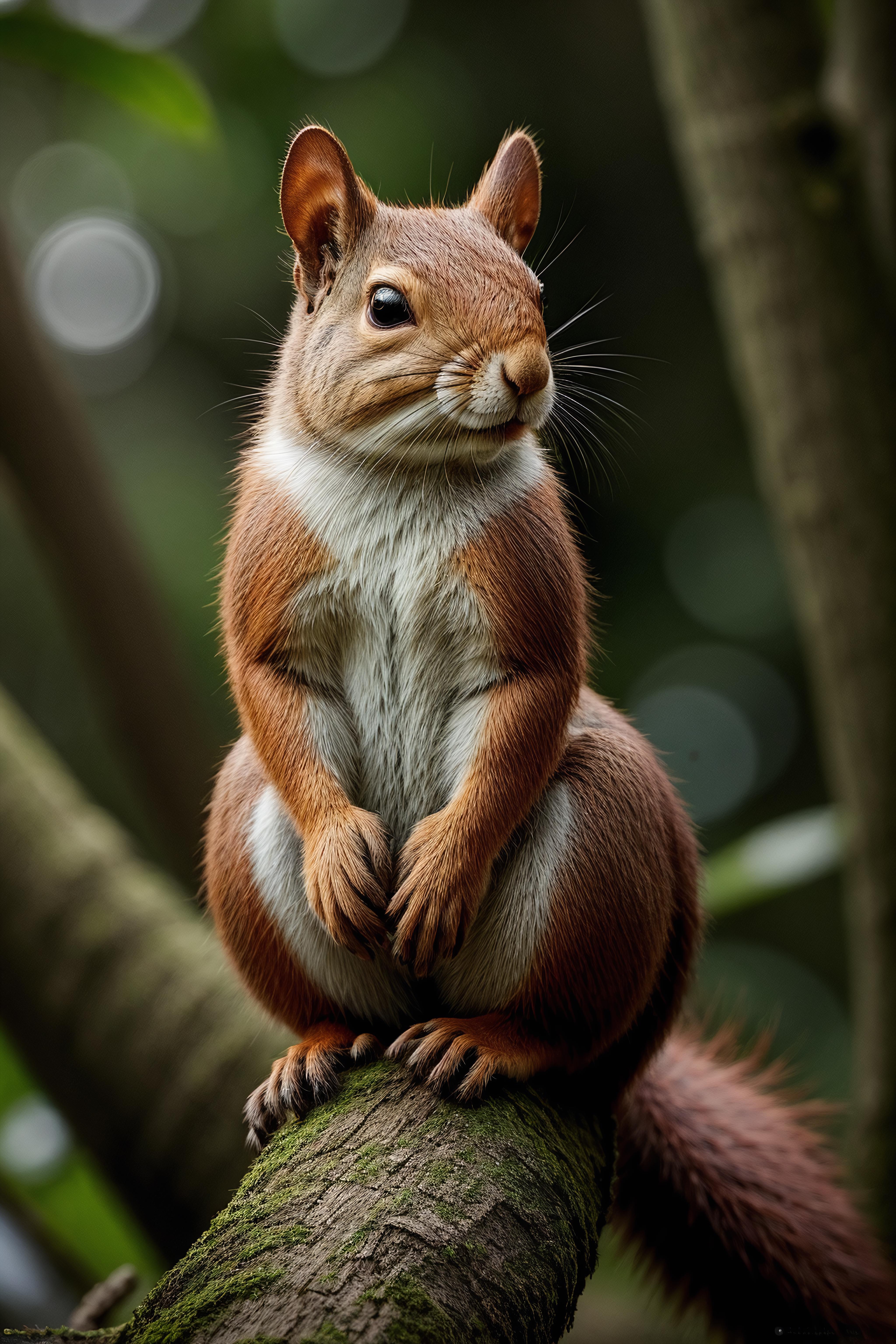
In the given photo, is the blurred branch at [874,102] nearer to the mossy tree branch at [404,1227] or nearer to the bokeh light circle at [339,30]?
the mossy tree branch at [404,1227]

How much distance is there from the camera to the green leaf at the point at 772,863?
4.03m

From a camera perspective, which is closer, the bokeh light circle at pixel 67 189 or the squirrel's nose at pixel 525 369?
the squirrel's nose at pixel 525 369

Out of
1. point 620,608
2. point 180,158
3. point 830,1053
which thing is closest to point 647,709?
point 620,608

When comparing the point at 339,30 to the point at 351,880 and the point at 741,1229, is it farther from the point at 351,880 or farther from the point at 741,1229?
the point at 741,1229

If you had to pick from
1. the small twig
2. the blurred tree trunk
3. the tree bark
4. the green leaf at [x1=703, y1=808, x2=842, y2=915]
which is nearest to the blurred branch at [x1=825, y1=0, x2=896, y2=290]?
the blurred tree trunk

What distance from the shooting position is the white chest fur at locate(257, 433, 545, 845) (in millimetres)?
2227

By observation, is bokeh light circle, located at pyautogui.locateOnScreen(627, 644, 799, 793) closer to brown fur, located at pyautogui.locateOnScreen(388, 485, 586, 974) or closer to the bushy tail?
the bushy tail

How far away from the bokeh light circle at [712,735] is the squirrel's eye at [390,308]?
17.4 ft

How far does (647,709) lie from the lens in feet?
25.7

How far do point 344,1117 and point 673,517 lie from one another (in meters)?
6.29

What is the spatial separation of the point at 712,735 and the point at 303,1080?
6.10m

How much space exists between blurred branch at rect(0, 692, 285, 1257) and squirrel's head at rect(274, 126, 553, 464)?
2265 millimetres

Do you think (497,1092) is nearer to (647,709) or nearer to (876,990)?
(876,990)

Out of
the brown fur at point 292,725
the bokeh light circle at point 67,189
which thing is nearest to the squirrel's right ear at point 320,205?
the brown fur at point 292,725
